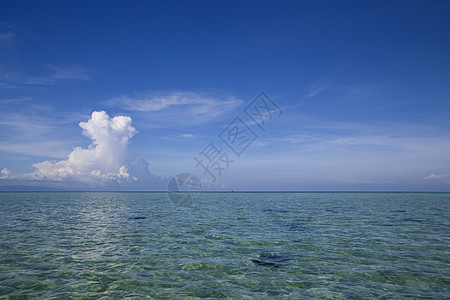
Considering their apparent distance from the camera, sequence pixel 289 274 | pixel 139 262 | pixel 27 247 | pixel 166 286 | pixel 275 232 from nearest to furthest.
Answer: pixel 166 286 → pixel 289 274 → pixel 139 262 → pixel 27 247 → pixel 275 232

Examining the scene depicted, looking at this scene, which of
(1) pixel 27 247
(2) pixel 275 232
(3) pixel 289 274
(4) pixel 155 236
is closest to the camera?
(3) pixel 289 274

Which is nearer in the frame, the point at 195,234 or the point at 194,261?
the point at 194,261

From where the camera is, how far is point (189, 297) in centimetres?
1182

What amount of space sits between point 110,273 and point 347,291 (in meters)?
12.3

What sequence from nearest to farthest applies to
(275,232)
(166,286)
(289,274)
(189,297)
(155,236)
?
(189,297) < (166,286) < (289,274) < (155,236) < (275,232)

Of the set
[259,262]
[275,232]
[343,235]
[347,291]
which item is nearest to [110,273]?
[259,262]

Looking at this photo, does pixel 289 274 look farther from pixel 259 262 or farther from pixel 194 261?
pixel 194 261

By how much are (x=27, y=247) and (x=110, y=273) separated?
10.7 m

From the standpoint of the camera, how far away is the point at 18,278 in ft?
45.4

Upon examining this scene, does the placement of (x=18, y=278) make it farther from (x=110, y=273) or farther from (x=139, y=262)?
(x=139, y=262)

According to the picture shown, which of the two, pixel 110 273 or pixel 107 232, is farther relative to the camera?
pixel 107 232

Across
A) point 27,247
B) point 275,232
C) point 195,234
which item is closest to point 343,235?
point 275,232

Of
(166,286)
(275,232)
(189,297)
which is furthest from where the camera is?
(275,232)

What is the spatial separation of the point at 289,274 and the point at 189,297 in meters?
5.92
